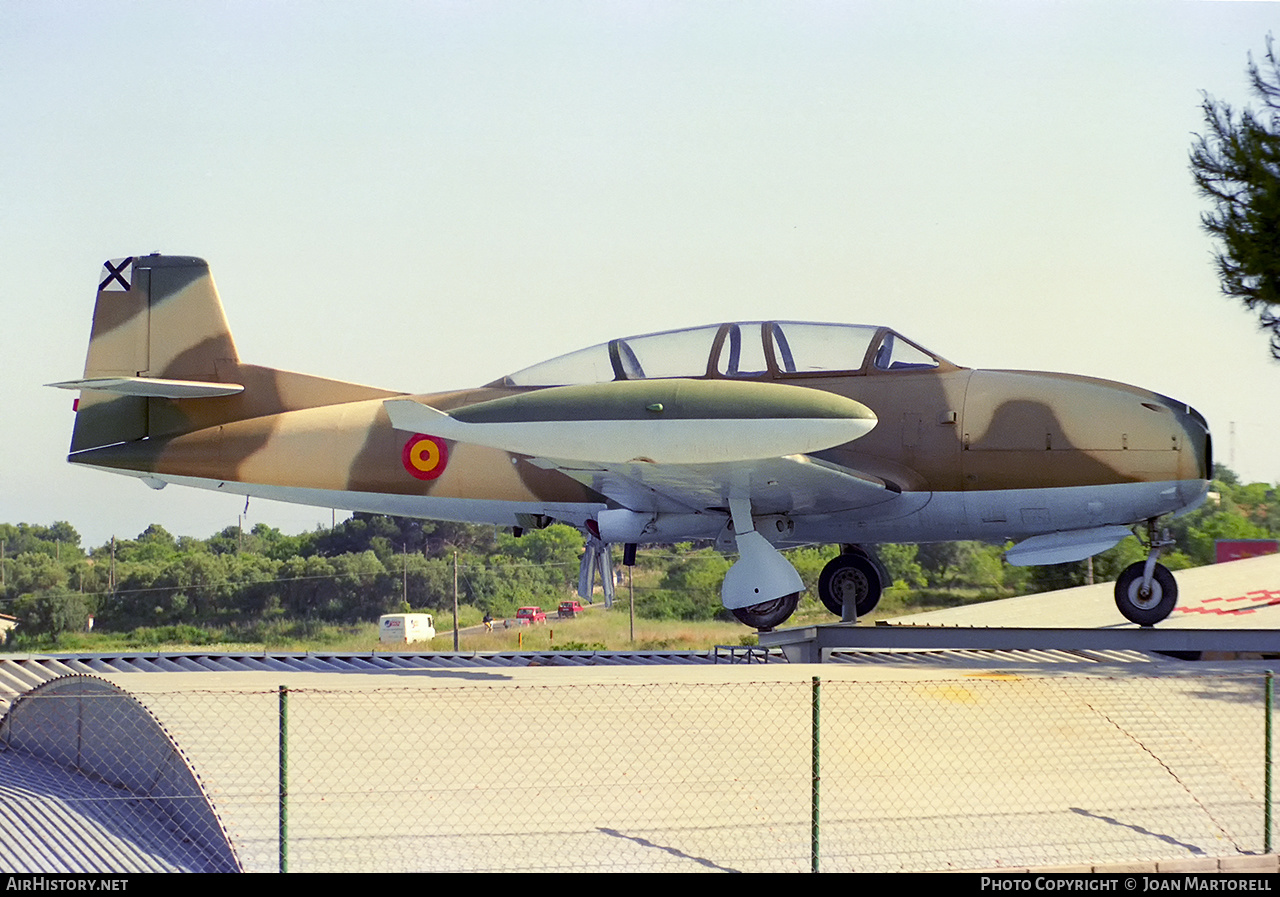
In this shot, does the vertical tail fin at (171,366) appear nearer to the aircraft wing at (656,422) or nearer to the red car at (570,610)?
the aircraft wing at (656,422)

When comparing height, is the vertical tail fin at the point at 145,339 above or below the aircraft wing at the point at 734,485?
above

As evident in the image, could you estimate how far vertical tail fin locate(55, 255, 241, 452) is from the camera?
13.4 metres

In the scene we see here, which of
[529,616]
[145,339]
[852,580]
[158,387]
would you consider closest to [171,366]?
[145,339]

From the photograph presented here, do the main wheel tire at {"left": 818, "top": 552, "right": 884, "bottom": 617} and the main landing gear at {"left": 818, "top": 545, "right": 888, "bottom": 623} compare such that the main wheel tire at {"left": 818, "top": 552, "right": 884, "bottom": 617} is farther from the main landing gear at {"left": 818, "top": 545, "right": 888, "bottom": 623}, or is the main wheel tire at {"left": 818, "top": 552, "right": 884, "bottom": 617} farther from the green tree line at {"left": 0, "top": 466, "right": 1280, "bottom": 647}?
the green tree line at {"left": 0, "top": 466, "right": 1280, "bottom": 647}

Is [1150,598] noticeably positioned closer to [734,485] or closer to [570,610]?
[734,485]

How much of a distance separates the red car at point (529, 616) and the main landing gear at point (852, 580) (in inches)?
926

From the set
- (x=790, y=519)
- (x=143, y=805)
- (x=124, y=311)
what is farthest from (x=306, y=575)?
(x=143, y=805)

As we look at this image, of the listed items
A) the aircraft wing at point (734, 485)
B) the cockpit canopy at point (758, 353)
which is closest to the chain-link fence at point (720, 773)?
the aircraft wing at point (734, 485)

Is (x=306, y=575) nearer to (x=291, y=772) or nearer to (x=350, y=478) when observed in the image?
(x=350, y=478)

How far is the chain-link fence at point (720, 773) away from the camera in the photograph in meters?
6.58

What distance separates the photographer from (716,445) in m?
9.49

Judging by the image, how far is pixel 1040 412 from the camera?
448 inches

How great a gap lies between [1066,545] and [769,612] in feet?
9.20

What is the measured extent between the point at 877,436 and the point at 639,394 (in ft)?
9.84
